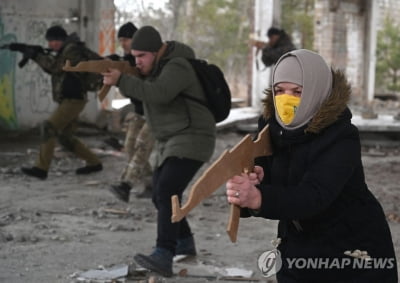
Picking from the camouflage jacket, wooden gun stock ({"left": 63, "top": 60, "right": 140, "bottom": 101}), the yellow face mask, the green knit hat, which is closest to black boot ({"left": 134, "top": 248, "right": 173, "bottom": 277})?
wooden gun stock ({"left": 63, "top": 60, "right": 140, "bottom": 101})

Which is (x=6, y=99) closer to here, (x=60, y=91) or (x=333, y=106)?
(x=60, y=91)

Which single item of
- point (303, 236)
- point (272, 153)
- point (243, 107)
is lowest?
point (243, 107)

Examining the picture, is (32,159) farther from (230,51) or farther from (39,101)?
(230,51)

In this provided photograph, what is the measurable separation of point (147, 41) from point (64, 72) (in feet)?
12.7

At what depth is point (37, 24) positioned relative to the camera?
43.1 ft

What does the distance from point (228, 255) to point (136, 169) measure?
6.04 ft

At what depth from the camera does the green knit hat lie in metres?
5.54

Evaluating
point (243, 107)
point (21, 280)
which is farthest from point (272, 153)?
point (243, 107)

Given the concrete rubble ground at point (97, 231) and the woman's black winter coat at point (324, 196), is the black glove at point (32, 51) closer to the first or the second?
the concrete rubble ground at point (97, 231)

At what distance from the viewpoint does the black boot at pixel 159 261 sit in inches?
216

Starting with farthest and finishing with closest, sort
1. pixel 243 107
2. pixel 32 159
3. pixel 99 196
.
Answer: pixel 243 107 → pixel 32 159 → pixel 99 196

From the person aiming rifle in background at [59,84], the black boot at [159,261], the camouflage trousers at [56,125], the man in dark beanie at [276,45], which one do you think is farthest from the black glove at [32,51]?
the black boot at [159,261]

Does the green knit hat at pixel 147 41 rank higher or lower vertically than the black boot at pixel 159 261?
higher

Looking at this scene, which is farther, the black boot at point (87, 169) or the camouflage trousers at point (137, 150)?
the black boot at point (87, 169)
